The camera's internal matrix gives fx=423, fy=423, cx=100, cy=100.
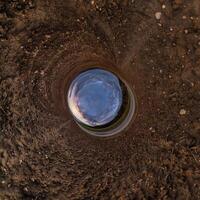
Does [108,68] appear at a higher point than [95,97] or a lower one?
higher

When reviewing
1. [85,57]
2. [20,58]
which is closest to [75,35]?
[85,57]

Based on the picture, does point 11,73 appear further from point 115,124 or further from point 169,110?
point 169,110

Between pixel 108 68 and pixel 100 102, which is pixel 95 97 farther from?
pixel 108 68

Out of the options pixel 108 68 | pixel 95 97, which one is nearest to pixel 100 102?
pixel 95 97
